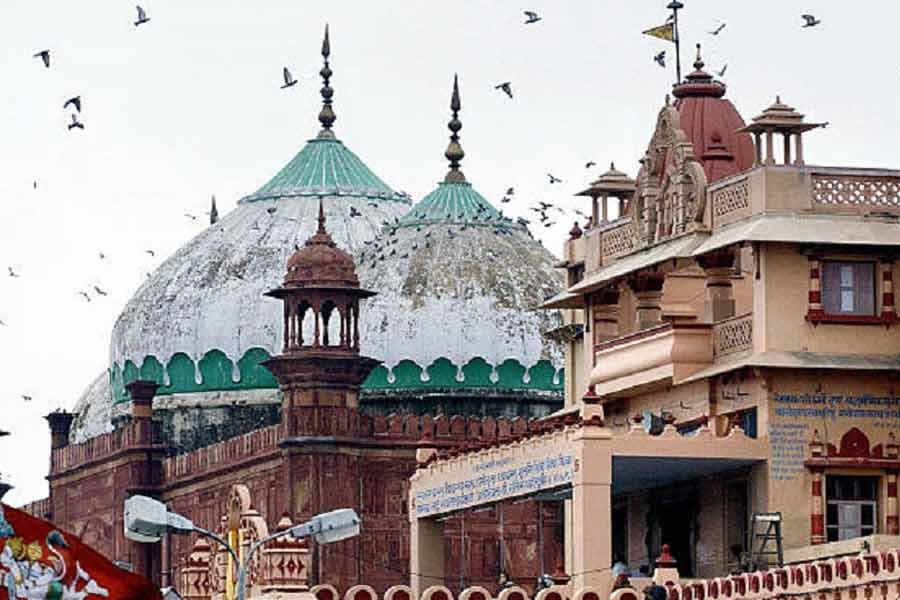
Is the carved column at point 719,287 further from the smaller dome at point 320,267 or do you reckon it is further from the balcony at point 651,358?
the smaller dome at point 320,267

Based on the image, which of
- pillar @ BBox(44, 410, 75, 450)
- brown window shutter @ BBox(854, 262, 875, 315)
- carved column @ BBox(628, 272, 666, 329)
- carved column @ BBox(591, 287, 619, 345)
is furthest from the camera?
pillar @ BBox(44, 410, 75, 450)

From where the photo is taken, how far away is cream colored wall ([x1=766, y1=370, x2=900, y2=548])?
174ft

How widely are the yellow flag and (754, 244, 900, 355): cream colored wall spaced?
6.41m

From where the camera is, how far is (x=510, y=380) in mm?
77125

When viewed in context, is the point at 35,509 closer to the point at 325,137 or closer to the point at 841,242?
the point at 325,137

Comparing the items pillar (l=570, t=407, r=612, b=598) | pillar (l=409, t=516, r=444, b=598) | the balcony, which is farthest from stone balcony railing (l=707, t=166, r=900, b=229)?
pillar (l=409, t=516, r=444, b=598)

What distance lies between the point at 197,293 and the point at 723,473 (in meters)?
28.5

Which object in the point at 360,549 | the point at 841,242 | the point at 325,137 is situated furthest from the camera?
the point at 325,137

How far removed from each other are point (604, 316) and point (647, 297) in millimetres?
2181

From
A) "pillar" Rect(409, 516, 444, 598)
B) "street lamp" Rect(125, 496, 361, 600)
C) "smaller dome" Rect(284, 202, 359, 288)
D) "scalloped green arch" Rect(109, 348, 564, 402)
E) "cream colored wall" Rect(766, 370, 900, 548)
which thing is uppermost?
"smaller dome" Rect(284, 202, 359, 288)

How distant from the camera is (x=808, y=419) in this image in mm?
53531

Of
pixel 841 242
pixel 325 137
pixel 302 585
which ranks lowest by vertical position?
pixel 302 585

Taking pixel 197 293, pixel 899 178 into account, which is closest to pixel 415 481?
pixel 899 178

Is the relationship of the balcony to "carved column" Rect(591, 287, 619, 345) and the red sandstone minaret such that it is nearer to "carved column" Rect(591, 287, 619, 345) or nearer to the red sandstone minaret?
"carved column" Rect(591, 287, 619, 345)
